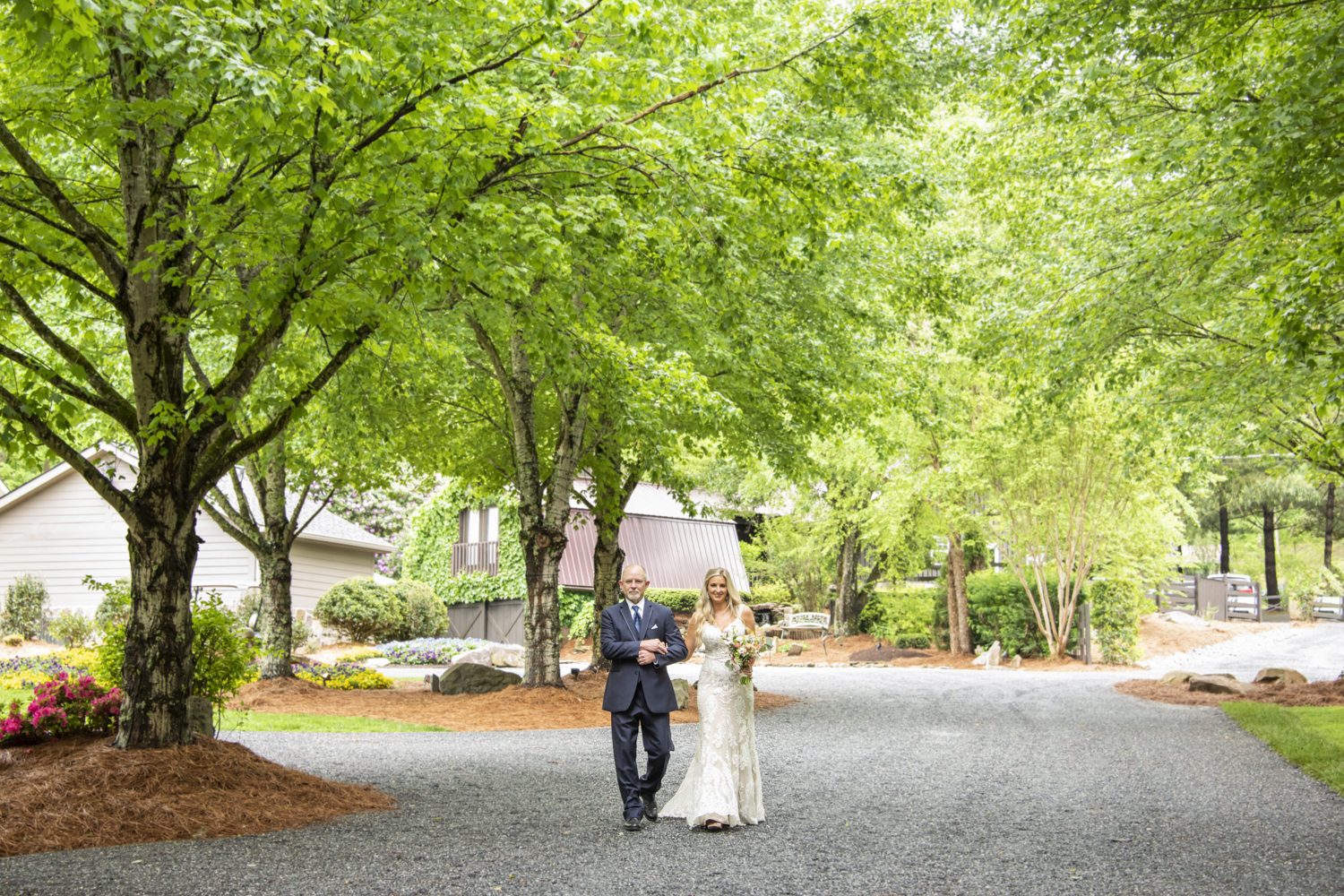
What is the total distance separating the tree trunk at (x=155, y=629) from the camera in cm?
680

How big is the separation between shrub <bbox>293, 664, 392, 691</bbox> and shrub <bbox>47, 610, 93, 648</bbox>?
756 centimetres

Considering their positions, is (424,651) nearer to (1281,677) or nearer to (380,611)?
(380,611)

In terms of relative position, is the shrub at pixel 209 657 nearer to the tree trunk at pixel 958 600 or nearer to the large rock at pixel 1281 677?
the large rock at pixel 1281 677

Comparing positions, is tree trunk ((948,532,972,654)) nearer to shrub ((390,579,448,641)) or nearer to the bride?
shrub ((390,579,448,641))

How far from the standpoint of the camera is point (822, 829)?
660 centimetres

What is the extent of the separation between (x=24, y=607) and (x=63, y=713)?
19.5 meters

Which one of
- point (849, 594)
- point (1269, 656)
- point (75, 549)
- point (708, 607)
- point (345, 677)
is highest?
point (708, 607)

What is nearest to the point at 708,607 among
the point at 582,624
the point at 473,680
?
the point at 473,680

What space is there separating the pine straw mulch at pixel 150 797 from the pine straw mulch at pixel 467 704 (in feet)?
17.5

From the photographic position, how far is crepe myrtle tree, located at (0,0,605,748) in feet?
19.1

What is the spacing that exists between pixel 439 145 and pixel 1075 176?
10.2 m

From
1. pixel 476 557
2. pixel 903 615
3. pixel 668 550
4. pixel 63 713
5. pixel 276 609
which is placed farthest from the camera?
pixel 668 550

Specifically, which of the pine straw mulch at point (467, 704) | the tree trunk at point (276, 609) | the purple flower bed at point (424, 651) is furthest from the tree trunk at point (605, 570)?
the purple flower bed at point (424, 651)

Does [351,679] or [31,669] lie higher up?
[31,669]
